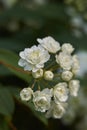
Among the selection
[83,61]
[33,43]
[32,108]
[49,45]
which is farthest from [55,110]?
[83,61]

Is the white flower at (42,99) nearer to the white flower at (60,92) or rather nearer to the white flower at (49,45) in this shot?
the white flower at (60,92)

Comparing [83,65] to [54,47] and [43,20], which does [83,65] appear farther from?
[54,47]

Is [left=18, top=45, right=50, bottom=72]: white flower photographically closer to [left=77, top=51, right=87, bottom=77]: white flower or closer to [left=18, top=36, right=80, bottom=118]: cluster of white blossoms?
[left=18, top=36, right=80, bottom=118]: cluster of white blossoms

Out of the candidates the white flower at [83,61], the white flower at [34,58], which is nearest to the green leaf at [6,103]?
the white flower at [34,58]

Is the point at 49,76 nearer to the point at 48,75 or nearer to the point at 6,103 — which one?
the point at 48,75

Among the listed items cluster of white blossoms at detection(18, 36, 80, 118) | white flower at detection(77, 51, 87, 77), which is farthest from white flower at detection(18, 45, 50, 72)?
white flower at detection(77, 51, 87, 77)
